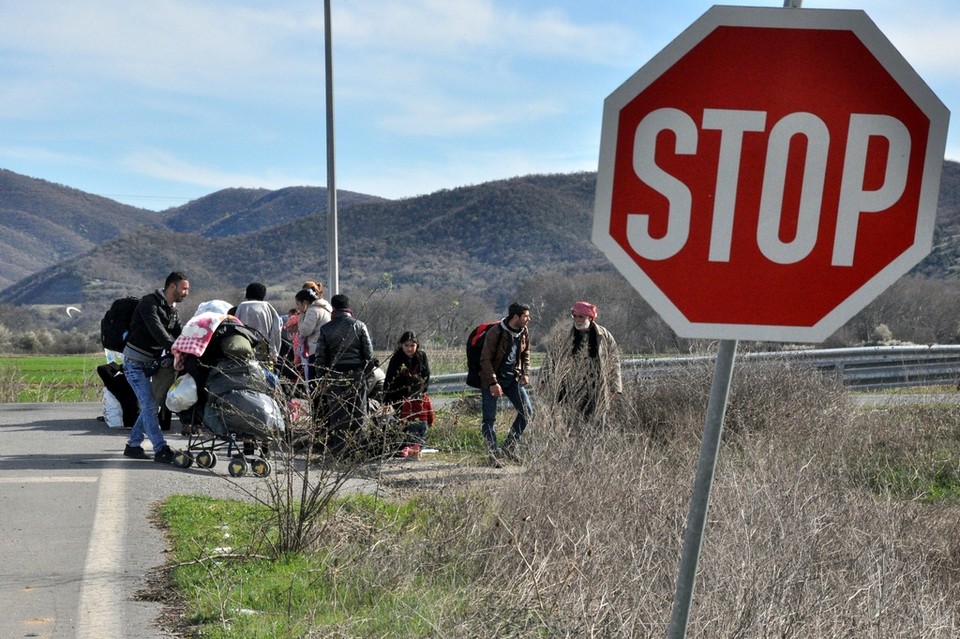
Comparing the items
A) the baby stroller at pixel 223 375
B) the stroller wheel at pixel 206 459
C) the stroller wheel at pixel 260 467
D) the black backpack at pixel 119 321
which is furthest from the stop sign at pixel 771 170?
the black backpack at pixel 119 321

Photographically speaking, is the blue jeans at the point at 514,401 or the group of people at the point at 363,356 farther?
the blue jeans at the point at 514,401

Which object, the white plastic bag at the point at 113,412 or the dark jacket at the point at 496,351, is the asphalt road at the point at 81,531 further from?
the dark jacket at the point at 496,351

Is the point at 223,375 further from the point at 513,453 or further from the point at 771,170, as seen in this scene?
the point at 771,170

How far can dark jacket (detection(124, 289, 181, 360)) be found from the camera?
10.5 metres

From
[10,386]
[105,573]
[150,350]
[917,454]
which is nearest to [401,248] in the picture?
[10,386]

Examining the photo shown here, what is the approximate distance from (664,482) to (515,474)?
0.98m

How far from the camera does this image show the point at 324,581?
18.6ft

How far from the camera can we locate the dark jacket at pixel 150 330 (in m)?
10.5

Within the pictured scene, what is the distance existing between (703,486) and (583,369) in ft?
23.2

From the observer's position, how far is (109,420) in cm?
1341

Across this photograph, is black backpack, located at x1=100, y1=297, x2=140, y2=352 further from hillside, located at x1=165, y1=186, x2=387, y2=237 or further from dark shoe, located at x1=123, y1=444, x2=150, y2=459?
hillside, located at x1=165, y1=186, x2=387, y2=237

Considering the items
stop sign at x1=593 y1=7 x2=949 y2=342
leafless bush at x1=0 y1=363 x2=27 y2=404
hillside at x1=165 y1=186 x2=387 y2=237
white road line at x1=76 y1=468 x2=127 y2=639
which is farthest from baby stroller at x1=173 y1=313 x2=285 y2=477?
hillside at x1=165 y1=186 x2=387 y2=237

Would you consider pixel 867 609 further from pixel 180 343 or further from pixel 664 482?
pixel 180 343

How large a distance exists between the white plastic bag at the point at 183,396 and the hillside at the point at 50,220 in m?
155
